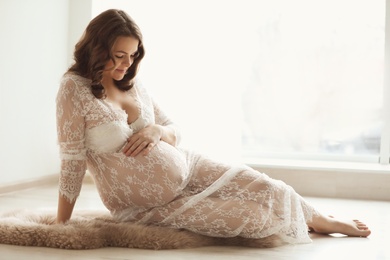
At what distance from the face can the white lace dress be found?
0.13m

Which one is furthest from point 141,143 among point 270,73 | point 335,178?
point 270,73

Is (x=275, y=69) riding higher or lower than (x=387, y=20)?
lower

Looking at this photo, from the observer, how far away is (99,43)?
2.61 metres

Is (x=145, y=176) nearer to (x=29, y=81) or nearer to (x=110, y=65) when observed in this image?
(x=110, y=65)

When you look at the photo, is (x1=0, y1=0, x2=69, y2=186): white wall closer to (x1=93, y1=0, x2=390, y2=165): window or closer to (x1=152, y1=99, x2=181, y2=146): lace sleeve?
(x1=93, y1=0, x2=390, y2=165): window

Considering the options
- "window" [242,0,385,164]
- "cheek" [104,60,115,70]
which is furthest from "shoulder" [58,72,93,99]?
"window" [242,0,385,164]

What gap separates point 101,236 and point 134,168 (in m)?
0.31

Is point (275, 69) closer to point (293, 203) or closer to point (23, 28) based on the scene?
point (23, 28)

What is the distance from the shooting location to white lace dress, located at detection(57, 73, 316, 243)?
2619mm

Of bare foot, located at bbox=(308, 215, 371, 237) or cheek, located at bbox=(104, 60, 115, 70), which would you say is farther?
bare foot, located at bbox=(308, 215, 371, 237)

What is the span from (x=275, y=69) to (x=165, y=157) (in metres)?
2.59

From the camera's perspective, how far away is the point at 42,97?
457 centimetres

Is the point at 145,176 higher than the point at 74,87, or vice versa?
the point at 74,87

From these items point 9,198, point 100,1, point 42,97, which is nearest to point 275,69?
point 100,1
